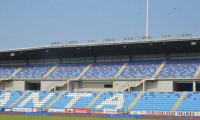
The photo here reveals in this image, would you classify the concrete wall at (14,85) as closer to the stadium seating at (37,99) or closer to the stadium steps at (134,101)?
the stadium seating at (37,99)

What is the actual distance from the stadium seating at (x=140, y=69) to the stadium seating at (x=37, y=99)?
36.8 feet

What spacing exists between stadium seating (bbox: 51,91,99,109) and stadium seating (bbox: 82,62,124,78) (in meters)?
4.12

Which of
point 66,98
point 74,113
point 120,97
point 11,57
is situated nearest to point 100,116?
point 74,113

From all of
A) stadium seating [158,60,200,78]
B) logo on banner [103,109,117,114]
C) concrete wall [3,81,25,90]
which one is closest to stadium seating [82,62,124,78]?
stadium seating [158,60,200,78]

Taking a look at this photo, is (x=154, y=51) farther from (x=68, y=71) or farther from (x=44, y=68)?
(x=44, y=68)

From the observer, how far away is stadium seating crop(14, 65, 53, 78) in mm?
70675

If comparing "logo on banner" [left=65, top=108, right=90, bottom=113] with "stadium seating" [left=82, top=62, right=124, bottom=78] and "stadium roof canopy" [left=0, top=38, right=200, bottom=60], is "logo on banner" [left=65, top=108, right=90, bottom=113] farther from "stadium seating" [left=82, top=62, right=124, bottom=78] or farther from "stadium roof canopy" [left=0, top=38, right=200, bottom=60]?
"stadium roof canopy" [left=0, top=38, right=200, bottom=60]

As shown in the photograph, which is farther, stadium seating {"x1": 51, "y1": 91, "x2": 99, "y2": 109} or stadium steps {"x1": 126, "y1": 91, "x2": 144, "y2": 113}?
stadium seating {"x1": 51, "y1": 91, "x2": 99, "y2": 109}

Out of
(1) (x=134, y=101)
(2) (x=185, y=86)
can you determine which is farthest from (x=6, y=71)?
(2) (x=185, y=86)

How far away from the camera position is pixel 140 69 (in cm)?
6406

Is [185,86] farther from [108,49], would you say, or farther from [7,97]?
[7,97]

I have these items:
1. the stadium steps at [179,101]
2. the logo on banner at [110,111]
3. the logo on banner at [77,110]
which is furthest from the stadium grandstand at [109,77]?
the logo on banner at [77,110]

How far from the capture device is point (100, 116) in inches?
2032

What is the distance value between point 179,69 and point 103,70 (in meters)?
12.5
